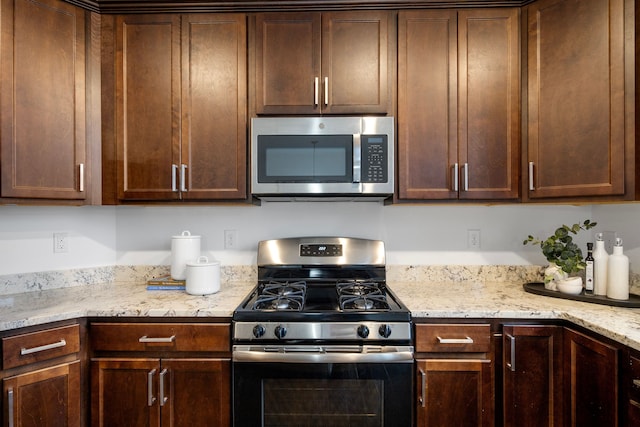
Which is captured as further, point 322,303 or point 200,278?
point 200,278

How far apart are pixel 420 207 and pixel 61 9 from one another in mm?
2201

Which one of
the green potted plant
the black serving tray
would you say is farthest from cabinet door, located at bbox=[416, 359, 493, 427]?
the green potted plant

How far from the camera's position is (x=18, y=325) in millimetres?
1243

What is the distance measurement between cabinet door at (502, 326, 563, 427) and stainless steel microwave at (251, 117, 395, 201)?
0.88 metres

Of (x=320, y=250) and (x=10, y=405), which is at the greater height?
(x=320, y=250)

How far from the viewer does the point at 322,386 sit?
135 centimetres

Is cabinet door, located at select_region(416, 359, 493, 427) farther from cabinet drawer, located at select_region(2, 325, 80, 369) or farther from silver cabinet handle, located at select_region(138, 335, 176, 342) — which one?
cabinet drawer, located at select_region(2, 325, 80, 369)

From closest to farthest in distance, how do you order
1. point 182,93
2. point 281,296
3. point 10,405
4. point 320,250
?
point 10,405 → point 281,296 → point 182,93 → point 320,250

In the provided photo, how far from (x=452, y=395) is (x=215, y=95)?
1.83 metres

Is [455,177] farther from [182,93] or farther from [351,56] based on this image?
[182,93]

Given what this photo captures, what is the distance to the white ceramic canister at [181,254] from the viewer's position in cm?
183

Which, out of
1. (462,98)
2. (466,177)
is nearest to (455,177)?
(466,177)

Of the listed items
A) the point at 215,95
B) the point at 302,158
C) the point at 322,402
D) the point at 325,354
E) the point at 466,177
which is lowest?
the point at 322,402

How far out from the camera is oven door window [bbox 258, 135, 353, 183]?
1632mm
